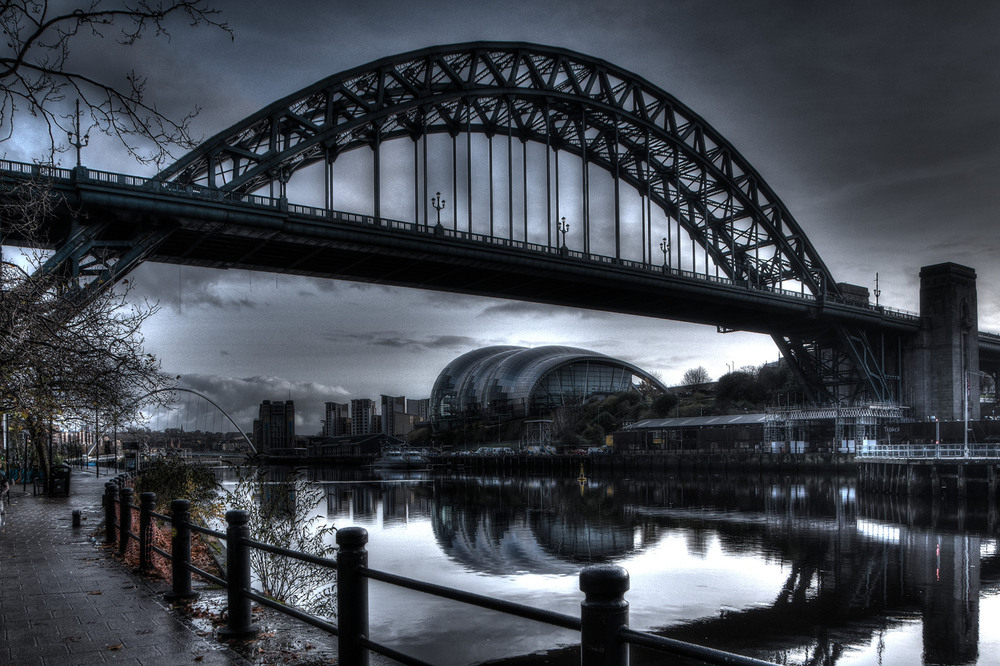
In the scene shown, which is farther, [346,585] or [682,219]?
[682,219]

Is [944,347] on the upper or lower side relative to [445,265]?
lower

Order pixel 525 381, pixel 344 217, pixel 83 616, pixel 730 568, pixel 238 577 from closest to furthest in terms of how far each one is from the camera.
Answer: pixel 238 577
pixel 83 616
pixel 730 568
pixel 344 217
pixel 525 381

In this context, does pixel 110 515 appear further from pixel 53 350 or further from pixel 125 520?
pixel 53 350

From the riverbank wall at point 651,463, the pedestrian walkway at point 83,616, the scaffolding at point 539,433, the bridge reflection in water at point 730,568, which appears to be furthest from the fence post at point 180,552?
the scaffolding at point 539,433

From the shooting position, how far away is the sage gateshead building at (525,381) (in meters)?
154

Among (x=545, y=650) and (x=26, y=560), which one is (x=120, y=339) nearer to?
(x=26, y=560)

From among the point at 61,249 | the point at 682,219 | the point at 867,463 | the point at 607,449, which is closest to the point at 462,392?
the point at 607,449

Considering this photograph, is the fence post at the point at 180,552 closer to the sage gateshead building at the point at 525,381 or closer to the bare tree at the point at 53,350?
the bare tree at the point at 53,350

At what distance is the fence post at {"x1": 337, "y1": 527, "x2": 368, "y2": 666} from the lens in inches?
247

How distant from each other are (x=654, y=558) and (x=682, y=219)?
51.2 meters

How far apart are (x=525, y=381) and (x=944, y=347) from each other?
8533cm

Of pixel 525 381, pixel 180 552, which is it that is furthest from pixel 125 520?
pixel 525 381

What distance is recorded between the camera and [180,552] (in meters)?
10.7

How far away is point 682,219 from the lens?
239 ft
